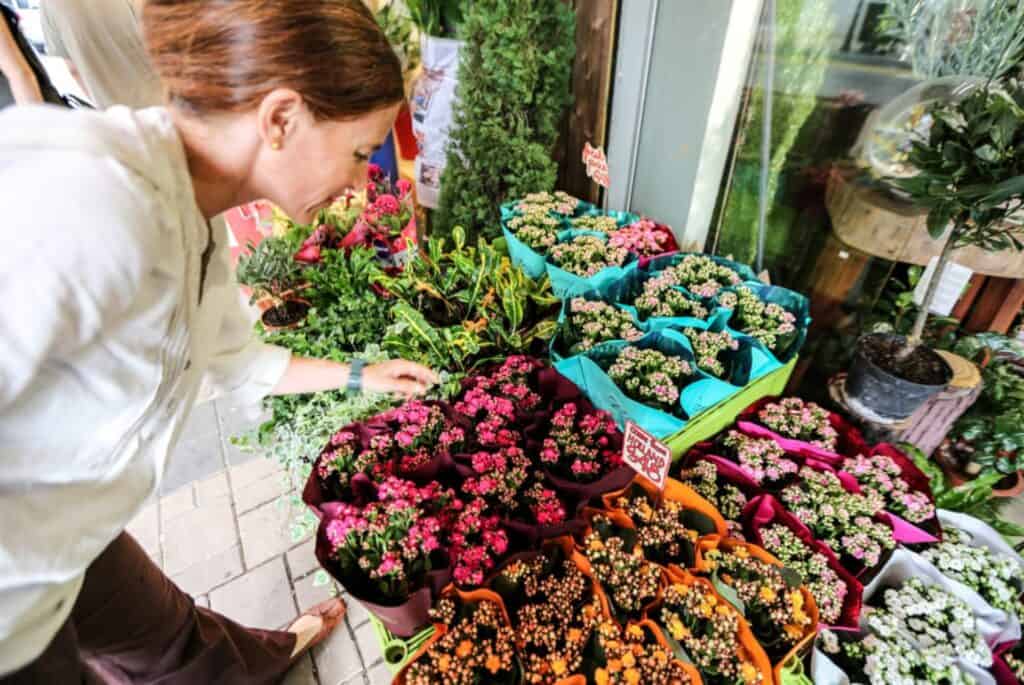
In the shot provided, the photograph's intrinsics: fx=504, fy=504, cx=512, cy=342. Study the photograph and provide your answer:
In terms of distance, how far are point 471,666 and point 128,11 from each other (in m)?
3.43

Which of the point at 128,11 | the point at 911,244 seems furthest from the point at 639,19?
the point at 128,11

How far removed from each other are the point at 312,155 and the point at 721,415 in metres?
1.34

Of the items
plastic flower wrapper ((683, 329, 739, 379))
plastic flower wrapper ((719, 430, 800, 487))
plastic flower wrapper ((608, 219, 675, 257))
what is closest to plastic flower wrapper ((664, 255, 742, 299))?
plastic flower wrapper ((608, 219, 675, 257))

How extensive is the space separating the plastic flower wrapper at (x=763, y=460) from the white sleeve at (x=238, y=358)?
1266 mm

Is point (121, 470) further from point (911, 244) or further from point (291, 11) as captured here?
point (911, 244)

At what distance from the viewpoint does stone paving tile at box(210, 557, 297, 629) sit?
1933 mm

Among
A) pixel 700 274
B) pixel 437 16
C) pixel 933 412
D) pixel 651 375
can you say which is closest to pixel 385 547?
pixel 651 375

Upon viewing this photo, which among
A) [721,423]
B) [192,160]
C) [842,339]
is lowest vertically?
[842,339]

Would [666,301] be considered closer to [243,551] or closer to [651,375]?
[651,375]

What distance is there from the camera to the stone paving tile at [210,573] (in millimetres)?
2020

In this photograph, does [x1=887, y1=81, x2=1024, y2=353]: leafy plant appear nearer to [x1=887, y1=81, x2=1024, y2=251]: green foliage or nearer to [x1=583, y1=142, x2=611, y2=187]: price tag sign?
[x1=887, y1=81, x2=1024, y2=251]: green foliage

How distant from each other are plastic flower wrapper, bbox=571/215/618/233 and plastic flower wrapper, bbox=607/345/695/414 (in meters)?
0.82

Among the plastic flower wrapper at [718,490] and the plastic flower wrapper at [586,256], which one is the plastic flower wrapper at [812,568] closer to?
the plastic flower wrapper at [718,490]

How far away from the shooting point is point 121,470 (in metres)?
0.75
